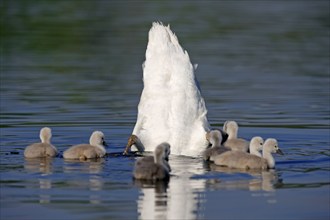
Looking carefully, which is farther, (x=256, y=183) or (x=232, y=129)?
(x=232, y=129)

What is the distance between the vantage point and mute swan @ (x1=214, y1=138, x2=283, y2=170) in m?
13.6

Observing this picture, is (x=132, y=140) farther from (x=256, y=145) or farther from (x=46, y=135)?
(x=256, y=145)

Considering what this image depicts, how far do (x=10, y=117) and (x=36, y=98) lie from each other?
7.63 feet

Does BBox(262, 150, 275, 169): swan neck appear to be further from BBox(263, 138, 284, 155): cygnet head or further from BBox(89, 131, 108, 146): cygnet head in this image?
BBox(89, 131, 108, 146): cygnet head

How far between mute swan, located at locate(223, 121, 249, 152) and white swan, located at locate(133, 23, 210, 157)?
1.17ft

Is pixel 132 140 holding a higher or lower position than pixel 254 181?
higher

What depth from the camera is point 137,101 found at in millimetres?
20406

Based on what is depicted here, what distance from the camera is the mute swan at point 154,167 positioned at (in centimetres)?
1264

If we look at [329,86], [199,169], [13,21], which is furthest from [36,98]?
[13,21]

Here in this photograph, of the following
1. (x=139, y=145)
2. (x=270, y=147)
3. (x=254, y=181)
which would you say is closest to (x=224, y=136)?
(x=139, y=145)

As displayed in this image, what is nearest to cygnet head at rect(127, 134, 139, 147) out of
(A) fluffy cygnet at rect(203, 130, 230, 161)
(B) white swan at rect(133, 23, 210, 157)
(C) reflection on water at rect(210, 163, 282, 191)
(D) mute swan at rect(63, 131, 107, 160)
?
(B) white swan at rect(133, 23, 210, 157)

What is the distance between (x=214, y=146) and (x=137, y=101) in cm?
589

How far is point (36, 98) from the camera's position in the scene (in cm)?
2048

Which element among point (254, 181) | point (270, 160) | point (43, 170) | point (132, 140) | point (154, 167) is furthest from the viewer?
point (132, 140)
